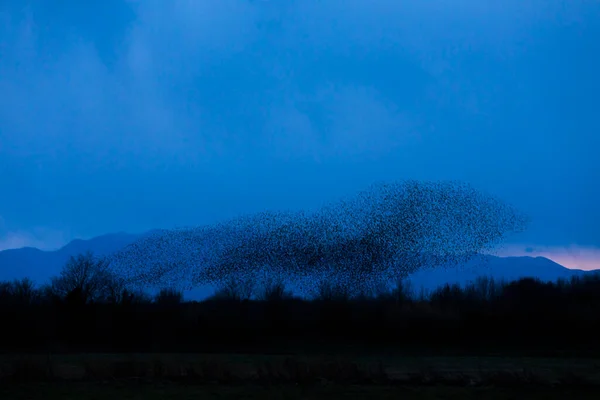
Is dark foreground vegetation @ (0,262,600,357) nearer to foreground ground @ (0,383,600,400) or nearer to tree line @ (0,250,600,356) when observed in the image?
tree line @ (0,250,600,356)

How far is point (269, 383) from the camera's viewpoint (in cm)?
2719

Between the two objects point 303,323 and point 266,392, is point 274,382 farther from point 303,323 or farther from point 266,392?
point 303,323

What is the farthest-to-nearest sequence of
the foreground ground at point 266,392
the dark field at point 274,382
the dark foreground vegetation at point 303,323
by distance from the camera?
the dark foreground vegetation at point 303,323 < the dark field at point 274,382 < the foreground ground at point 266,392

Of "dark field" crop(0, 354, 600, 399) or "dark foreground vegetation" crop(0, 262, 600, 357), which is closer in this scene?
"dark field" crop(0, 354, 600, 399)

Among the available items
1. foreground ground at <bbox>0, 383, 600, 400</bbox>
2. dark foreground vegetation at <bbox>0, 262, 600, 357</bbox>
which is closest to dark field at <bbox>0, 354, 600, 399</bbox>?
foreground ground at <bbox>0, 383, 600, 400</bbox>

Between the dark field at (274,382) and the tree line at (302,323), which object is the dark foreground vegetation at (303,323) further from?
the dark field at (274,382)

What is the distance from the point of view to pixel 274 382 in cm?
2755

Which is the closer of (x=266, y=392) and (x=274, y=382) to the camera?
(x=266, y=392)

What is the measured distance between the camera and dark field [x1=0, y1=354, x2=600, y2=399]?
24156 mm

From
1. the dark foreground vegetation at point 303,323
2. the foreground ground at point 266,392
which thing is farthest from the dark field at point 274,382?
the dark foreground vegetation at point 303,323

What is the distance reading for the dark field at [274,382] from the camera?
24.2 m

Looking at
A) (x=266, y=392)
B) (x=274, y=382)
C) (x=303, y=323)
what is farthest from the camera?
(x=303, y=323)

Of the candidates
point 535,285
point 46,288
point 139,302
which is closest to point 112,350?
point 139,302

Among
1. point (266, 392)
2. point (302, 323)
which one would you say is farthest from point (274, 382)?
point (302, 323)
